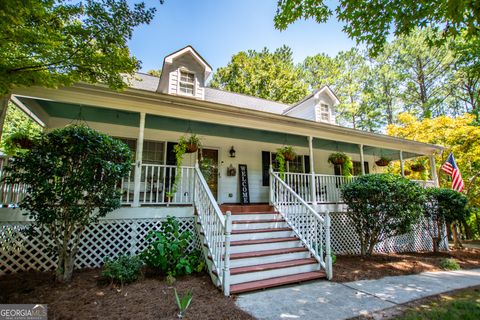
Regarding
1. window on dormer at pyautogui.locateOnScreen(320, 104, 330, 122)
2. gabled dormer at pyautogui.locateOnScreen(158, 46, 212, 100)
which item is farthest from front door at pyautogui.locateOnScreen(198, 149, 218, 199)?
window on dormer at pyautogui.locateOnScreen(320, 104, 330, 122)

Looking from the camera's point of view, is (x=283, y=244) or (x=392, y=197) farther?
(x=392, y=197)

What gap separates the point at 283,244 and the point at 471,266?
560cm

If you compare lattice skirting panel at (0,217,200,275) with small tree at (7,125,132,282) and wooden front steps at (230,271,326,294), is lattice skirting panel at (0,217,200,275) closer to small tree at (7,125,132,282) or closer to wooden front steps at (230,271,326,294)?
small tree at (7,125,132,282)

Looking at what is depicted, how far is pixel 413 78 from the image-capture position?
71.6ft

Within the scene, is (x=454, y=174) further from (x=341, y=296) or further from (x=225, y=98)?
(x=225, y=98)

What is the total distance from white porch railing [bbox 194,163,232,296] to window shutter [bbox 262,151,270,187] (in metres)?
3.92

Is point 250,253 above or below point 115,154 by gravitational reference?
below

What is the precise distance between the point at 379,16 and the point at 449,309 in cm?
511

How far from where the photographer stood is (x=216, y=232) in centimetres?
435

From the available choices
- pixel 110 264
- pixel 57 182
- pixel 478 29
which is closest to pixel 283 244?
pixel 110 264

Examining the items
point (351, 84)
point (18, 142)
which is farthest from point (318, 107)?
point (351, 84)

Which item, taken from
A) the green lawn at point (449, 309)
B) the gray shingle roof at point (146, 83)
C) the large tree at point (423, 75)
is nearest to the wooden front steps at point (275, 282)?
the green lawn at point (449, 309)

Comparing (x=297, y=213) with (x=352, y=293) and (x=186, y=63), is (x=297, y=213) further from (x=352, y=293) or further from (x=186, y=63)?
(x=186, y=63)

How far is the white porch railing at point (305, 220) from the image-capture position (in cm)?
493
